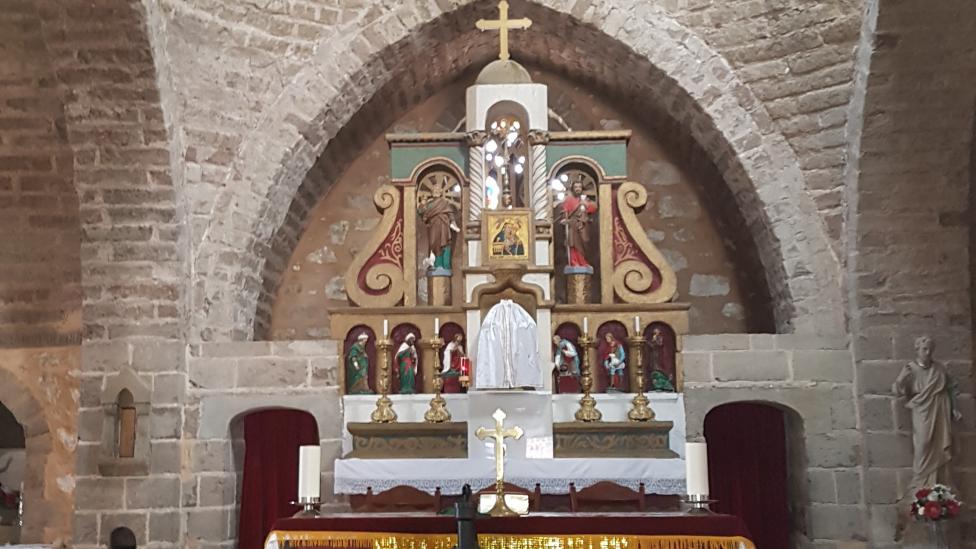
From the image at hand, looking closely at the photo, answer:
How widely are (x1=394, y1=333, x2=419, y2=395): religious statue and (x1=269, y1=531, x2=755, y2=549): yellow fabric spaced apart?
70.2 inches

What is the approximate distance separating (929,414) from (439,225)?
3.51 meters

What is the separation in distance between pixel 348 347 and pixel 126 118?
2.14 m

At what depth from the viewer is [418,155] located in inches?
285

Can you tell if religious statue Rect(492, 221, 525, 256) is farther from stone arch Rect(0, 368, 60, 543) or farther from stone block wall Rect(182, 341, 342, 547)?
stone arch Rect(0, 368, 60, 543)

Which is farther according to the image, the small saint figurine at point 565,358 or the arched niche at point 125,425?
the small saint figurine at point 565,358

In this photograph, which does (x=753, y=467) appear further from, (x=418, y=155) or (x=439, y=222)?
(x=418, y=155)

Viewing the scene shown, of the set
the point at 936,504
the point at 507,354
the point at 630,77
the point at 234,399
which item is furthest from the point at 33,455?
the point at 936,504

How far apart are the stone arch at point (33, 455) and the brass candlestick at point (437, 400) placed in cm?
305

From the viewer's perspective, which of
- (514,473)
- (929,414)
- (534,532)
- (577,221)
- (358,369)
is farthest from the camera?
(577,221)

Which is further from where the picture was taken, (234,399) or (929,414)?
(234,399)

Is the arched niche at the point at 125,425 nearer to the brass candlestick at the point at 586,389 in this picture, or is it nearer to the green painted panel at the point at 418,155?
the green painted panel at the point at 418,155

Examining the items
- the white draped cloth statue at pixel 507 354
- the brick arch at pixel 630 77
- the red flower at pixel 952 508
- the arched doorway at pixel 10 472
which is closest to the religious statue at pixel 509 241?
the white draped cloth statue at pixel 507 354

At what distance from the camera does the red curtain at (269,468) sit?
7.43 meters

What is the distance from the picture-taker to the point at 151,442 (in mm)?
6695
